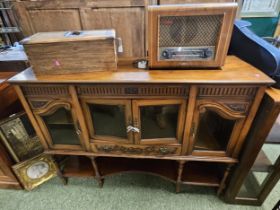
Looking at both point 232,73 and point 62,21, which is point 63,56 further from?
point 232,73

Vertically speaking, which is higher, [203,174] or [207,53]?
[207,53]

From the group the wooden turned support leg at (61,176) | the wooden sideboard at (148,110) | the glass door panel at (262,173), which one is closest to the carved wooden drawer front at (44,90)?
the wooden sideboard at (148,110)

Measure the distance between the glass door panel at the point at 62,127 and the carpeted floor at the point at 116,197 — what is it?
0.49 m

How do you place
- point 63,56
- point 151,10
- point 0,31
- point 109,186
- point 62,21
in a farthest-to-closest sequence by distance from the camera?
point 0,31 → point 109,186 → point 62,21 → point 63,56 → point 151,10

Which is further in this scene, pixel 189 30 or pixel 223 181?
pixel 223 181

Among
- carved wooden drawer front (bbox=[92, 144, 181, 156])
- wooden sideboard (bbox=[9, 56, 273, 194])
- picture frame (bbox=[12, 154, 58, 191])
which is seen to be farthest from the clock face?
carved wooden drawer front (bbox=[92, 144, 181, 156])

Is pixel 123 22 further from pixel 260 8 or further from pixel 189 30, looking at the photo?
pixel 260 8

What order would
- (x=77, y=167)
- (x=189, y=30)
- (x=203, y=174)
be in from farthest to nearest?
1. (x=77, y=167)
2. (x=203, y=174)
3. (x=189, y=30)

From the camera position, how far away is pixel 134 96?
83 cm

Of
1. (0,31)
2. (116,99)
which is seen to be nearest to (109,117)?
(116,99)

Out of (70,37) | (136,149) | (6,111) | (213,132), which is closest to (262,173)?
(213,132)

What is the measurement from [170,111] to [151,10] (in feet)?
1.57

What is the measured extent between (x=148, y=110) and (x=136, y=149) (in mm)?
278

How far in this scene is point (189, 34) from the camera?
77 centimetres
